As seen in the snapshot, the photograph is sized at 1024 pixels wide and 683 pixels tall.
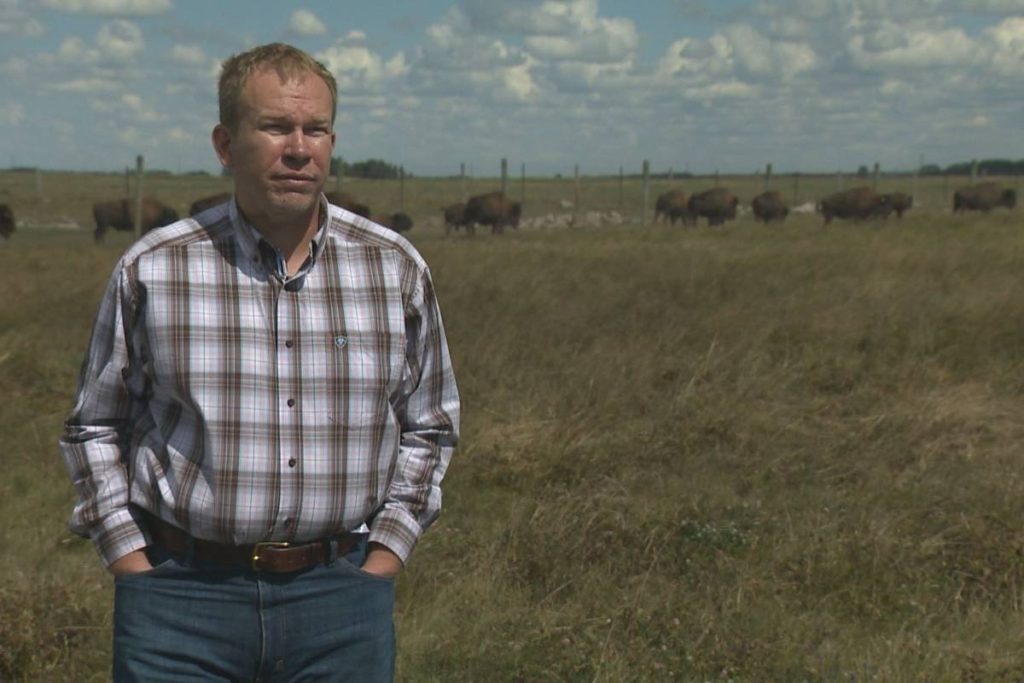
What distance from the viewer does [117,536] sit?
2.12 meters

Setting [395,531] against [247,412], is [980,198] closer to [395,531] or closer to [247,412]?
[395,531]

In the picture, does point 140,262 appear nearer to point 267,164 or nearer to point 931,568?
point 267,164

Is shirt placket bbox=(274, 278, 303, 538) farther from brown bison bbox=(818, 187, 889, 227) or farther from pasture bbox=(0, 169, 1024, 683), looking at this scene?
brown bison bbox=(818, 187, 889, 227)

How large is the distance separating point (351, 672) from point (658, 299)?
8397 mm

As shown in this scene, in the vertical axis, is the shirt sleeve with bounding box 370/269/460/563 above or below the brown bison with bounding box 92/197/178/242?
above

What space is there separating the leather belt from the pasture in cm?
185

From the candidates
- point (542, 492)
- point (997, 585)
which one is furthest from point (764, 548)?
point (542, 492)

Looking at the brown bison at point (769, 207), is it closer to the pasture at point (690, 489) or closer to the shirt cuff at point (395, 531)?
the pasture at point (690, 489)

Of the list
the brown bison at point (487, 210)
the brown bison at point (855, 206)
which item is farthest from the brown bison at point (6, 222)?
the brown bison at point (855, 206)

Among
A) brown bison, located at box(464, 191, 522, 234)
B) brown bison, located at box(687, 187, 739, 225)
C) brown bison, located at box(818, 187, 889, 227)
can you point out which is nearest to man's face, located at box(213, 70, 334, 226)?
brown bison, located at box(464, 191, 522, 234)

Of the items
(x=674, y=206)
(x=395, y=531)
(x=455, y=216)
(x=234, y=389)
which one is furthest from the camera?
(x=674, y=206)

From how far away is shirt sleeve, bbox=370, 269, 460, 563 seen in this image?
227 cm

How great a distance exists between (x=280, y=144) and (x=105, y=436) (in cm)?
62

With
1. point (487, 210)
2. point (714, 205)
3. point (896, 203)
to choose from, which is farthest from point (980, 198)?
point (487, 210)
